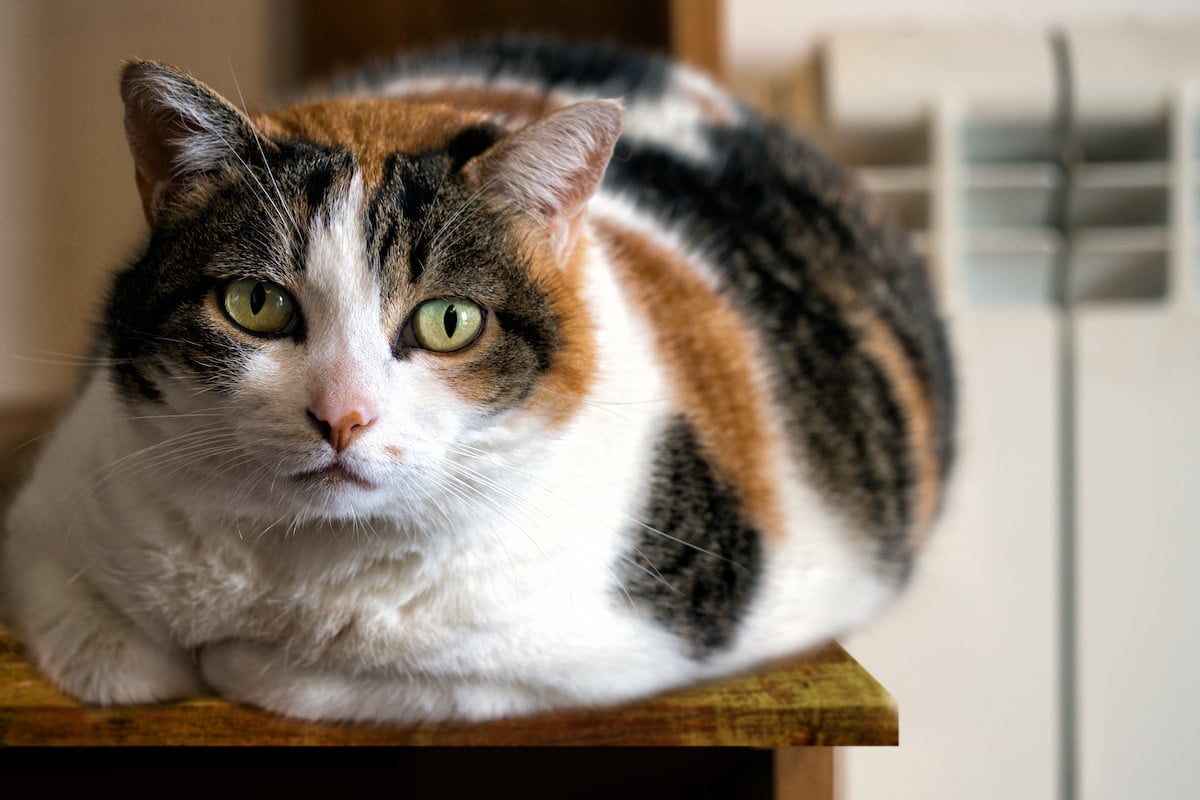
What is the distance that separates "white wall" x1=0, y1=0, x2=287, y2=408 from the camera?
609 millimetres

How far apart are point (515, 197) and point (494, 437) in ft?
0.42

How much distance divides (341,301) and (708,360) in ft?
1.09

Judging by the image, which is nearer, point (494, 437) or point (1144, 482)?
point (494, 437)

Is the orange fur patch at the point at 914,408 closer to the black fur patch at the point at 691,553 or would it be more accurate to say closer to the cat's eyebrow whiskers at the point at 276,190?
the black fur patch at the point at 691,553

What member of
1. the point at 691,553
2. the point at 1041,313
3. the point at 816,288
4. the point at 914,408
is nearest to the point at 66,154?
the point at 691,553

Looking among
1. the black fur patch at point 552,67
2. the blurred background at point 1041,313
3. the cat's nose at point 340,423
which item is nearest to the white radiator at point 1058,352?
the blurred background at point 1041,313

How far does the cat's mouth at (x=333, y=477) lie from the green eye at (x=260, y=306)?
0.07m

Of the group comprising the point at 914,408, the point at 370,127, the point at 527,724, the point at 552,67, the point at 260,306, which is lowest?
the point at 527,724

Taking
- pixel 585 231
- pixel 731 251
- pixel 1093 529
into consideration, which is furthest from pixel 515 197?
pixel 1093 529

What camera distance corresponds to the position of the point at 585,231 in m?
A: 0.68

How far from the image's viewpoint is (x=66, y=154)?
24.8 inches

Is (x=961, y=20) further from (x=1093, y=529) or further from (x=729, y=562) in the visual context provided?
(x=729, y=562)

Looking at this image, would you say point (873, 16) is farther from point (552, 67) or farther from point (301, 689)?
point (301, 689)

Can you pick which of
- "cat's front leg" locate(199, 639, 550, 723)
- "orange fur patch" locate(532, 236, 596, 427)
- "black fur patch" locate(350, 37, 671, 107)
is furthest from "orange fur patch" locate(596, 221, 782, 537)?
"black fur patch" locate(350, 37, 671, 107)
